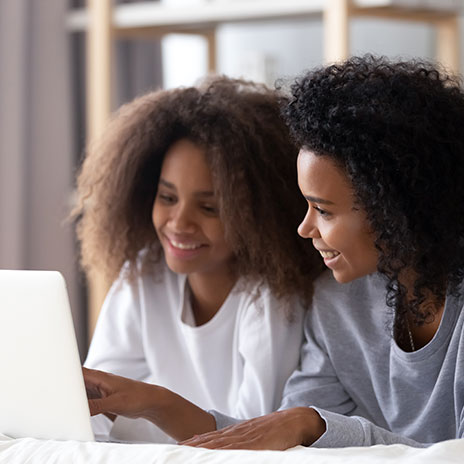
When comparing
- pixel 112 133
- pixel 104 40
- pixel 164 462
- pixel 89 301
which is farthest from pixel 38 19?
pixel 164 462

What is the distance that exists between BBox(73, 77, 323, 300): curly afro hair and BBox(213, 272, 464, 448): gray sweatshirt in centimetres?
9

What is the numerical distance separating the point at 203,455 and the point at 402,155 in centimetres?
44

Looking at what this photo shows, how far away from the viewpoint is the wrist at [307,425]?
111 cm

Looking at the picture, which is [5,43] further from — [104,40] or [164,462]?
[164,462]

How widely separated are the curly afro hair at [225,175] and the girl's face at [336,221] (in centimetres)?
20

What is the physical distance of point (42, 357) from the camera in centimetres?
100

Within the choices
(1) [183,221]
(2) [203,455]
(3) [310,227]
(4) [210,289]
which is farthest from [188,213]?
(2) [203,455]

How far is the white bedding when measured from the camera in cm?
85

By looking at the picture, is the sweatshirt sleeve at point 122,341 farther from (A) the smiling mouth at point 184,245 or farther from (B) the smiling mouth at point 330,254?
(B) the smiling mouth at point 330,254

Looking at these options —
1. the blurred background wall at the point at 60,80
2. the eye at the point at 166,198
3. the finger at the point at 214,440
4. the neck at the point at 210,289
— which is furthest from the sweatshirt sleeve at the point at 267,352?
the blurred background wall at the point at 60,80

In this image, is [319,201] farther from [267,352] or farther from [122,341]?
[122,341]

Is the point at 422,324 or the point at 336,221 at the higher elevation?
the point at 336,221

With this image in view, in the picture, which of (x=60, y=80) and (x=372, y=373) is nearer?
(x=372, y=373)

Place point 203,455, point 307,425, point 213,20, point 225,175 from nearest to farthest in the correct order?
point 203,455 → point 307,425 → point 225,175 → point 213,20
